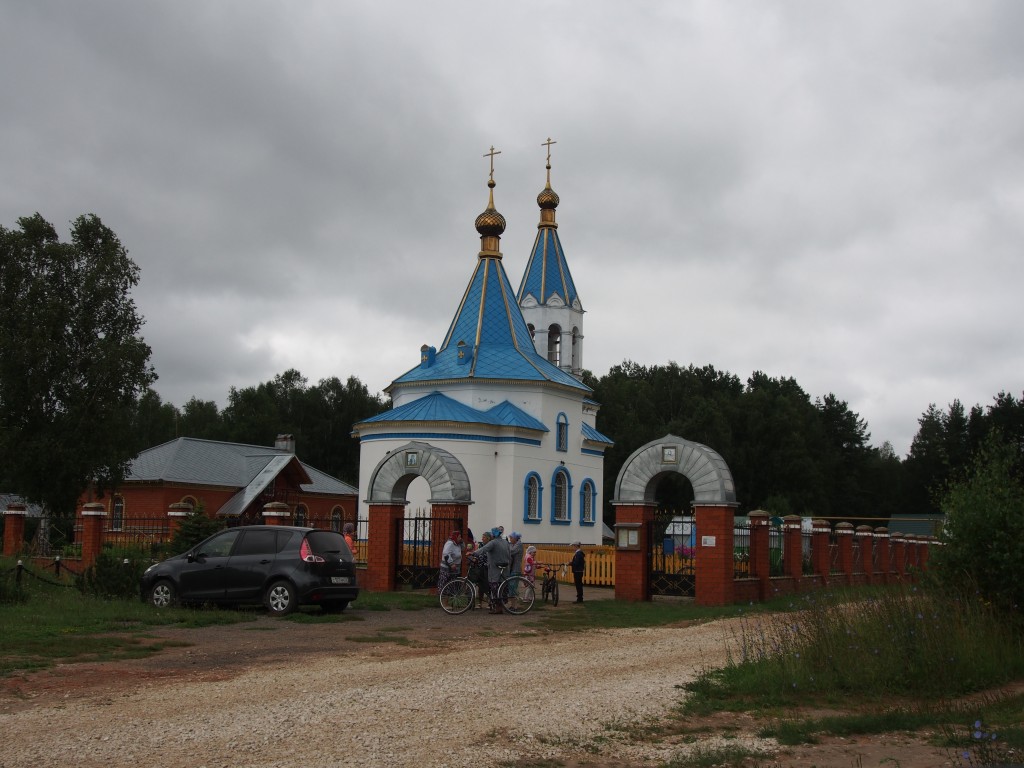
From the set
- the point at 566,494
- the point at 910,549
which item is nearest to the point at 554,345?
the point at 566,494

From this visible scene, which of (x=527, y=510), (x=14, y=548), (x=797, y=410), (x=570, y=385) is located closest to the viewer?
(x=14, y=548)

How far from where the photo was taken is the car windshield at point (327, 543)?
1602 cm

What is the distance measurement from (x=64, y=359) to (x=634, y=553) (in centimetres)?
1918

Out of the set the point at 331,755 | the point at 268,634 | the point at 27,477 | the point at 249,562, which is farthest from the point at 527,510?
the point at 331,755

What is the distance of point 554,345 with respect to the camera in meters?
46.3

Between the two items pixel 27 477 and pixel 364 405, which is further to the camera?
pixel 364 405

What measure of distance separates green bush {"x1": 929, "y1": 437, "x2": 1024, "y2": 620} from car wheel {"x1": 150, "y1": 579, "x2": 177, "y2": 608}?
37.8ft

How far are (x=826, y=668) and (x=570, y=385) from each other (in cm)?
2967

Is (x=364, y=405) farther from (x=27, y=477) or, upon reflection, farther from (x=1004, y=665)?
(x=1004, y=665)

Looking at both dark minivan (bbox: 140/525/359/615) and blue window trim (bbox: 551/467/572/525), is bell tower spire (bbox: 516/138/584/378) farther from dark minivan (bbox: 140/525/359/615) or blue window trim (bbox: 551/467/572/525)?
dark minivan (bbox: 140/525/359/615)

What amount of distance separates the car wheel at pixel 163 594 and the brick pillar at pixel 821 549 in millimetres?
15712

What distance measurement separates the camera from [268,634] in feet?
43.8

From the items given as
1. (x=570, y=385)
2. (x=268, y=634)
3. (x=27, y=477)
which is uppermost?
(x=570, y=385)

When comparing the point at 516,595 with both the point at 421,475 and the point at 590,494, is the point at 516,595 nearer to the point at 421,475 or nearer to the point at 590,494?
the point at 421,475
